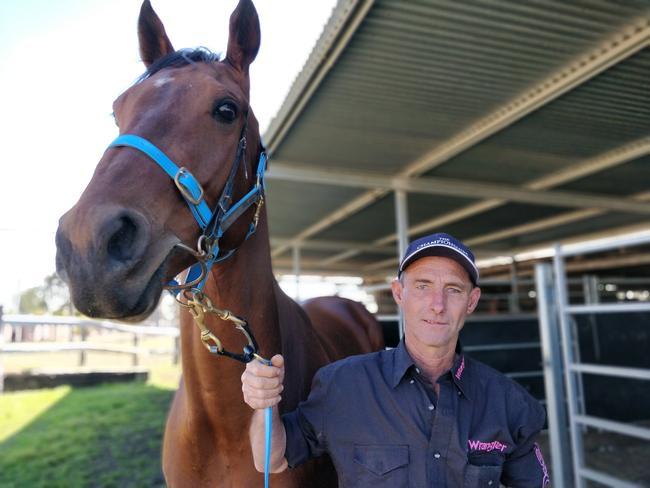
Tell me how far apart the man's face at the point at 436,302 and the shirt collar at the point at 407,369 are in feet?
0.16

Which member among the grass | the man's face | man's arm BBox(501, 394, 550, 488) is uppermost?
the man's face

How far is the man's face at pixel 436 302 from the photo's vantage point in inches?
55.7

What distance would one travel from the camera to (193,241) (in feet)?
3.88

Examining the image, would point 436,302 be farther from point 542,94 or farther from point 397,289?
point 542,94

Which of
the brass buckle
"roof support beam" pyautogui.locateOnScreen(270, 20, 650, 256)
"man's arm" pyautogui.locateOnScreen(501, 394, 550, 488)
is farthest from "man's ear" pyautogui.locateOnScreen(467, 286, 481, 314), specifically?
"roof support beam" pyautogui.locateOnScreen(270, 20, 650, 256)

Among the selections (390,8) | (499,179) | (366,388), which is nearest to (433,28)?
(390,8)

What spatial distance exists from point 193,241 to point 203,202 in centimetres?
10

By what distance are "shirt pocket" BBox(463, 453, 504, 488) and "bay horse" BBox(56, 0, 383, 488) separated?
2.00 feet

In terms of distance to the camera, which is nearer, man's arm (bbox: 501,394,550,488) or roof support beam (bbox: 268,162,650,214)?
→ man's arm (bbox: 501,394,550,488)

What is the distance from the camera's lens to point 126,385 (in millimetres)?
8516

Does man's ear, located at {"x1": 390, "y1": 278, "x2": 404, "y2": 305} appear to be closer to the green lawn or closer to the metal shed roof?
the metal shed roof

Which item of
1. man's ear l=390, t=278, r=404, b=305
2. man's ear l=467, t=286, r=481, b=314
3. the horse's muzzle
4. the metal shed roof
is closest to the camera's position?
the horse's muzzle

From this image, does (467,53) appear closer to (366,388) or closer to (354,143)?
(354,143)

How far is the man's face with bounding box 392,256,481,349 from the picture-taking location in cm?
142
